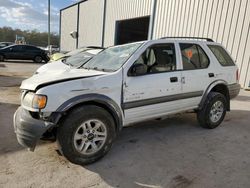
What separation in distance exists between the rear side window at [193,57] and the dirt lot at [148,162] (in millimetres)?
1327

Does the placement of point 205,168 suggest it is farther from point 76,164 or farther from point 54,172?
point 54,172

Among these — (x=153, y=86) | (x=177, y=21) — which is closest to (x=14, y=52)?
(x=177, y=21)

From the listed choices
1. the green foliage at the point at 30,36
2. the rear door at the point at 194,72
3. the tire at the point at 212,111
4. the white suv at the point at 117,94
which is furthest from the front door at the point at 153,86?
the green foliage at the point at 30,36

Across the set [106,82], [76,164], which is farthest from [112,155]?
[106,82]

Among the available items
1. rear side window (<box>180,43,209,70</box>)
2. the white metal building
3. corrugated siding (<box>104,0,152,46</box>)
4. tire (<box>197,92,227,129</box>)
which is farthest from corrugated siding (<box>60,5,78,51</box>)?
tire (<box>197,92,227,129</box>)

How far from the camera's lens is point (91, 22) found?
72.3 ft

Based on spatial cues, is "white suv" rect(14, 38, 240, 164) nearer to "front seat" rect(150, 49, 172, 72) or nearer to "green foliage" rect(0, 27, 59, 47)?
"front seat" rect(150, 49, 172, 72)

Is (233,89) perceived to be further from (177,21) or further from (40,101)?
(177,21)

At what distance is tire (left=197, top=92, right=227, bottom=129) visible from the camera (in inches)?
182

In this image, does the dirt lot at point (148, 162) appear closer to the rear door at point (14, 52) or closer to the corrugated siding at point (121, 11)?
the corrugated siding at point (121, 11)

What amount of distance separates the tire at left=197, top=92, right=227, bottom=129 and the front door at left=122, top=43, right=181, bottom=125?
72cm

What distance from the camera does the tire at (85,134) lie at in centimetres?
303

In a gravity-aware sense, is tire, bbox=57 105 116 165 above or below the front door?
below

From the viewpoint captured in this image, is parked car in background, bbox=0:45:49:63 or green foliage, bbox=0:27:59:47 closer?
parked car in background, bbox=0:45:49:63
